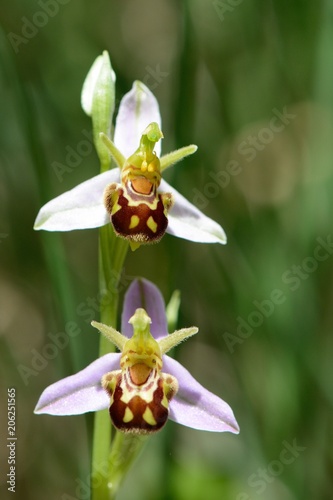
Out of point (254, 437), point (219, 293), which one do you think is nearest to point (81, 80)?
point (219, 293)

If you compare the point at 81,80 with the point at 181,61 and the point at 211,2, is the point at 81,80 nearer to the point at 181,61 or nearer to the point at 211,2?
the point at 211,2

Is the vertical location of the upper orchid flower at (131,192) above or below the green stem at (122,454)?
above

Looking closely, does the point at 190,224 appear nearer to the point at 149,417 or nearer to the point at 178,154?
the point at 178,154

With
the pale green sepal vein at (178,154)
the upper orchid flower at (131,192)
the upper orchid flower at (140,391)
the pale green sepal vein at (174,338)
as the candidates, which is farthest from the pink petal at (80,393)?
the pale green sepal vein at (178,154)

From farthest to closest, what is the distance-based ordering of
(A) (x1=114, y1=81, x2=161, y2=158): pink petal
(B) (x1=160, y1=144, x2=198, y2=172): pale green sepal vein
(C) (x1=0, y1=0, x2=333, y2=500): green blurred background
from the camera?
(C) (x1=0, y1=0, x2=333, y2=500): green blurred background, (A) (x1=114, y1=81, x2=161, y2=158): pink petal, (B) (x1=160, y1=144, x2=198, y2=172): pale green sepal vein

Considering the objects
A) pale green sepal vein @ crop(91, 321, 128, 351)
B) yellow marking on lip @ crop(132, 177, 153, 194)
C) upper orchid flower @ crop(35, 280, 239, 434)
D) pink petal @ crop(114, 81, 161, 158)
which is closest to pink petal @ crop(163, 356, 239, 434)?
upper orchid flower @ crop(35, 280, 239, 434)

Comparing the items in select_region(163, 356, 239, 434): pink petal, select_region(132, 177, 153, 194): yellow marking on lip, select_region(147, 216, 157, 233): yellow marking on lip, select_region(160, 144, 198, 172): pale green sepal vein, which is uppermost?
select_region(160, 144, 198, 172): pale green sepal vein

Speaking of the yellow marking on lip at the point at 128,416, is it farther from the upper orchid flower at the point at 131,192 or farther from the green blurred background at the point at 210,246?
the green blurred background at the point at 210,246

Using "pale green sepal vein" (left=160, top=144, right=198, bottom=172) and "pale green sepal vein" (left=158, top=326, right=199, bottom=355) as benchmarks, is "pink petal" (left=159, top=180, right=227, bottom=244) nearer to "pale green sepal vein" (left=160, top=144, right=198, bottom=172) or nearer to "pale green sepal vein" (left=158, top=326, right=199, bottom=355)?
"pale green sepal vein" (left=160, top=144, right=198, bottom=172)
